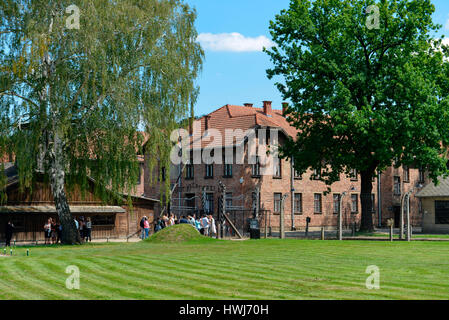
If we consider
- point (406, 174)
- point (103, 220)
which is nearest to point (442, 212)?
point (406, 174)

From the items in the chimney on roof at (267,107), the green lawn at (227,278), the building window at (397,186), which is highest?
the chimney on roof at (267,107)

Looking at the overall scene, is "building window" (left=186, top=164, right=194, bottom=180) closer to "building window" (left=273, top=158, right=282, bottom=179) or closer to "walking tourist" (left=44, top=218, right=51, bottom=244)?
"building window" (left=273, top=158, right=282, bottom=179)

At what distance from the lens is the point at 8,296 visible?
1176cm

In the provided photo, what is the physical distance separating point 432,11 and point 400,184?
30849 millimetres

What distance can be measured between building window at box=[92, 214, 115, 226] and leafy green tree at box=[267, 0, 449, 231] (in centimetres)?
1491

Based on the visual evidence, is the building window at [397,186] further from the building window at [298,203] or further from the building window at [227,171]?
the building window at [227,171]

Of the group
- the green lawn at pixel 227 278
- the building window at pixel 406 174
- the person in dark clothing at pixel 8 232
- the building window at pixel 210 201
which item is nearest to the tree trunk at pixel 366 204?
the building window at pixel 210 201

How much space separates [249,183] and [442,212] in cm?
1574

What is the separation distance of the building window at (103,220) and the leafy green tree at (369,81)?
14.9m

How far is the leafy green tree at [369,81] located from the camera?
3791cm

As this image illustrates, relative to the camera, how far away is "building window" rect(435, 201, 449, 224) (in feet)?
160

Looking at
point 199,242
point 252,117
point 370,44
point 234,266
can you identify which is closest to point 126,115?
point 199,242

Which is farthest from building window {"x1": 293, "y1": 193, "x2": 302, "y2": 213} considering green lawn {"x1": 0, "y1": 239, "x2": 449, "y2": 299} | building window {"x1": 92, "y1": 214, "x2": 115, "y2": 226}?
green lawn {"x1": 0, "y1": 239, "x2": 449, "y2": 299}

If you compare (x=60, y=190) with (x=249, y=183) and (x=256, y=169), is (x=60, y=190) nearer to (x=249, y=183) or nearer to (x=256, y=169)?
(x=249, y=183)
